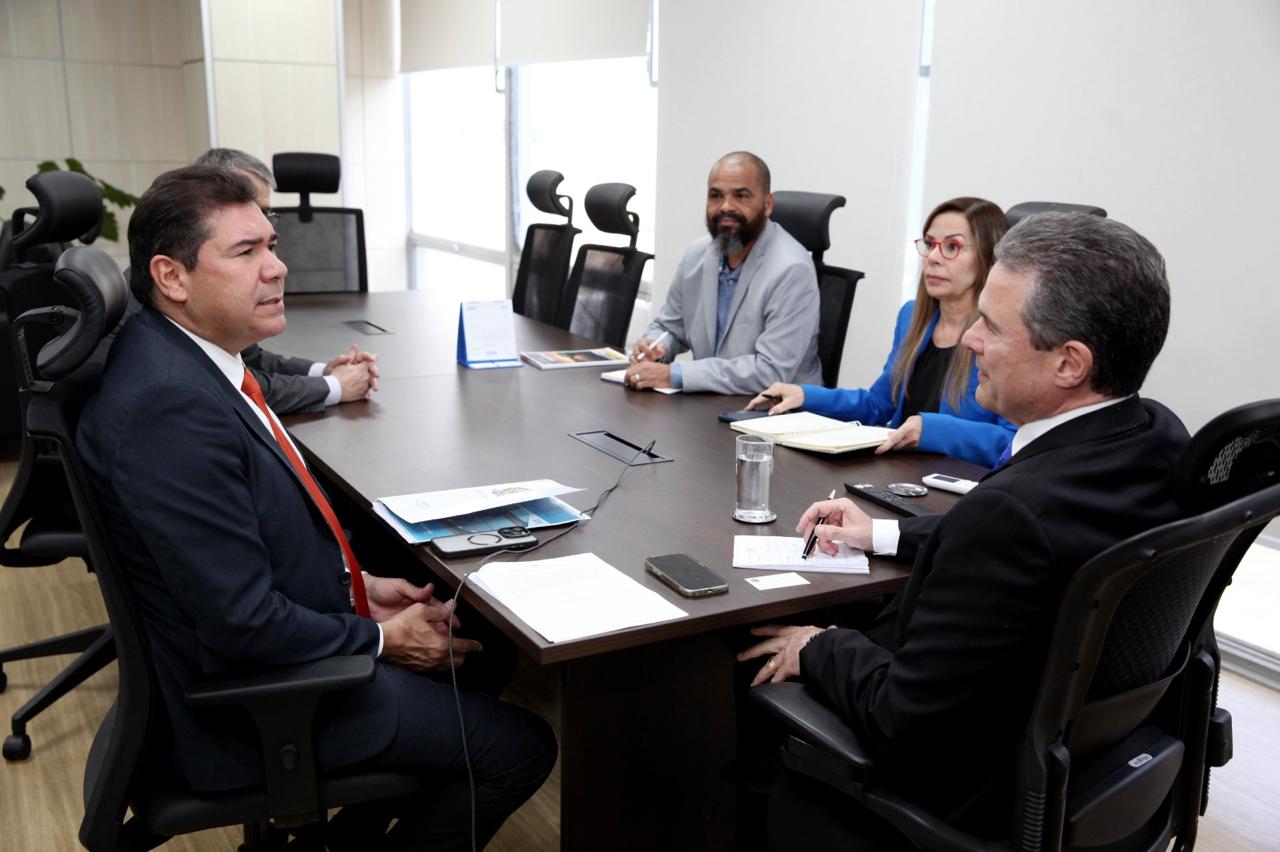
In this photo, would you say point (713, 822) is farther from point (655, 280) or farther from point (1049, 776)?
point (655, 280)

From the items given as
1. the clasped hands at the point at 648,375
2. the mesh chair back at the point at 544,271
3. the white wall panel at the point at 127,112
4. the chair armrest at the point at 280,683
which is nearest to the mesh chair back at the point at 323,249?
the mesh chair back at the point at 544,271

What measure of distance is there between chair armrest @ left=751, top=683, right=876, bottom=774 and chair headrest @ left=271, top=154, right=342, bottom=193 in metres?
3.99

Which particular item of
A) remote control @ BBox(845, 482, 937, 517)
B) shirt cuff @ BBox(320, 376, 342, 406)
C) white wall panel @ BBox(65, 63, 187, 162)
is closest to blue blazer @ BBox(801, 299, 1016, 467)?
remote control @ BBox(845, 482, 937, 517)

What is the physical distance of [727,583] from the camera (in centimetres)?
178

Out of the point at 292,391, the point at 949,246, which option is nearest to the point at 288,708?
the point at 292,391

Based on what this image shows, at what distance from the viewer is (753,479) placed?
6.98 feet

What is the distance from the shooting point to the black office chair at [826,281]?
3588mm

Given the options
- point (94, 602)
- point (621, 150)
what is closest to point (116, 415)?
point (94, 602)

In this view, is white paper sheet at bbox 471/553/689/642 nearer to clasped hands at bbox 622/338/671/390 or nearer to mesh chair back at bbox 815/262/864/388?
clasped hands at bbox 622/338/671/390

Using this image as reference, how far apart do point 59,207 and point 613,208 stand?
2015 mm

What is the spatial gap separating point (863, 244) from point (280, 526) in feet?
10.9

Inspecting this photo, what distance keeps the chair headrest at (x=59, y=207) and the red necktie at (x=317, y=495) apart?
4.36 feet

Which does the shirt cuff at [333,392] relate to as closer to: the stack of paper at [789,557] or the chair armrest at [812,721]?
the stack of paper at [789,557]

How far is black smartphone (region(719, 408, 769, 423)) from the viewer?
9.58 feet
